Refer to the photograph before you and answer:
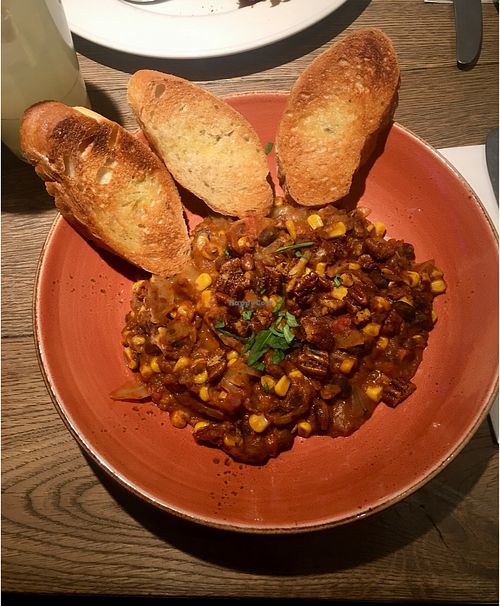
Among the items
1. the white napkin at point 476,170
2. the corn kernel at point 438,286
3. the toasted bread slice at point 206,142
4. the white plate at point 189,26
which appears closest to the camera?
the corn kernel at point 438,286

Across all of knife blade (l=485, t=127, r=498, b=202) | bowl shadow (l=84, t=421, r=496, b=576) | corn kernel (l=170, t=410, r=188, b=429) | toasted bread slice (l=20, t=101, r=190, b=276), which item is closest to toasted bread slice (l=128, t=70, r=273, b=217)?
toasted bread slice (l=20, t=101, r=190, b=276)

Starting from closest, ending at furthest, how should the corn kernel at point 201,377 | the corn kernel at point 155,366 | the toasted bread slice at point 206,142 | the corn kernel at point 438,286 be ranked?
the corn kernel at point 201,377 → the corn kernel at point 155,366 → the corn kernel at point 438,286 → the toasted bread slice at point 206,142

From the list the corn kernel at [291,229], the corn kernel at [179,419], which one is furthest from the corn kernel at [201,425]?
the corn kernel at [291,229]

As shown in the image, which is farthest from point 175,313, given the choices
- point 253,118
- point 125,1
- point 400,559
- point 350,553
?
point 125,1

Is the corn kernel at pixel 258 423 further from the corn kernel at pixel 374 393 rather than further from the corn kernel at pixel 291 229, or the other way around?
the corn kernel at pixel 291 229

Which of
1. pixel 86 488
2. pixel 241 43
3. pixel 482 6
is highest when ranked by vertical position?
pixel 241 43

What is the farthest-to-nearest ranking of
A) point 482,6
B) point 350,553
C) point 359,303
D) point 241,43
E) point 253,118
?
point 482,6
point 241,43
point 253,118
point 350,553
point 359,303

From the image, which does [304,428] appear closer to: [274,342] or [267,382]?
[267,382]

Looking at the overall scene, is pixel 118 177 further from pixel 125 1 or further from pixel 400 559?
pixel 400 559
